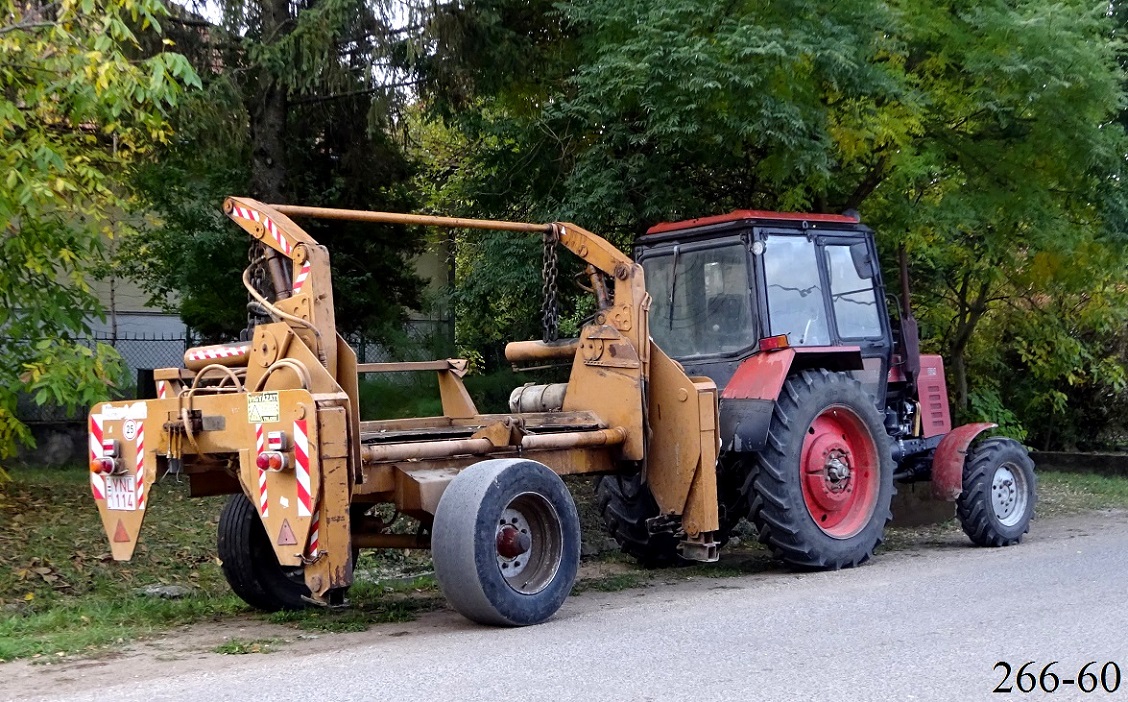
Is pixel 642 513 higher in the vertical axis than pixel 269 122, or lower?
lower

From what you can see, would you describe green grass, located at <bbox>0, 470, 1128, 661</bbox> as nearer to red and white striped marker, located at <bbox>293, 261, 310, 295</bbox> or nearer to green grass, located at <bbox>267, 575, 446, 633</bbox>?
green grass, located at <bbox>267, 575, 446, 633</bbox>

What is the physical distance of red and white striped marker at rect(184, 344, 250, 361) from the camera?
7684 millimetres

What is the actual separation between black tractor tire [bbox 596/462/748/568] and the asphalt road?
1.28 meters

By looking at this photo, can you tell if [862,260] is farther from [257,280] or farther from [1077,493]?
[1077,493]

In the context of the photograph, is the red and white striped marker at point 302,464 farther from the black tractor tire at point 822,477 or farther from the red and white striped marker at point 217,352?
the black tractor tire at point 822,477

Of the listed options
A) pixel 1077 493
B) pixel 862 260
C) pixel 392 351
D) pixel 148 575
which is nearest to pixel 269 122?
pixel 392 351

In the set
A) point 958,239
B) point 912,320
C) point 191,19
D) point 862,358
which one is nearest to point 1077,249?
point 958,239

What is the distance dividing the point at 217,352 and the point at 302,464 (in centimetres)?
137

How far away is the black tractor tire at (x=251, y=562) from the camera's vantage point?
26.9 ft

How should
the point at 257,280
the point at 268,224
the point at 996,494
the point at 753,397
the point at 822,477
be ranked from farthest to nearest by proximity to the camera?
the point at 996,494 < the point at 822,477 < the point at 753,397 < the point at 257,280 < the point at 268,224

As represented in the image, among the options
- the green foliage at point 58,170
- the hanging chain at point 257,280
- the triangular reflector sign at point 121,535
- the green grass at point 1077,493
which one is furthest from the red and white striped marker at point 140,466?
the green grass at point 1077,493

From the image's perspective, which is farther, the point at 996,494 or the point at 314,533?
the point at 996,494

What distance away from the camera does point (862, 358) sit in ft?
35.2

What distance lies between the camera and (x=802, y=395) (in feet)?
31.7
